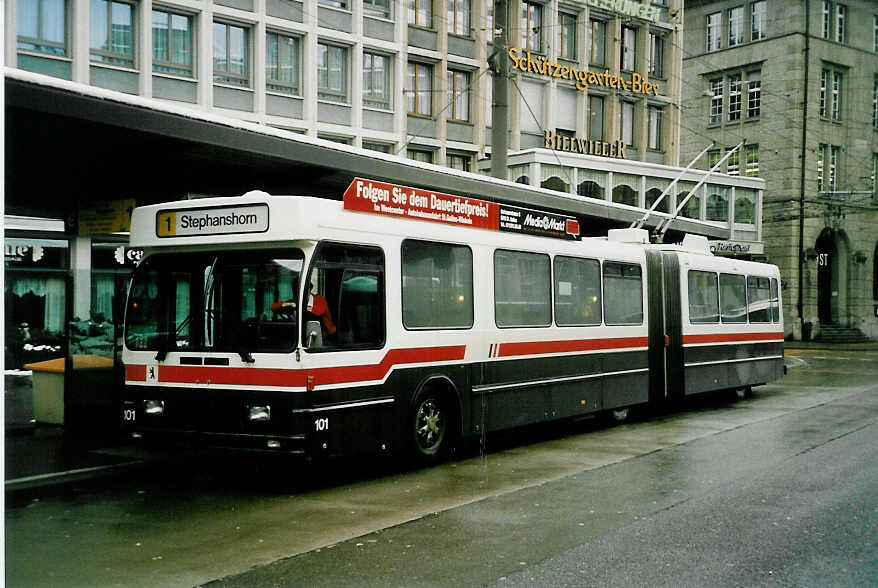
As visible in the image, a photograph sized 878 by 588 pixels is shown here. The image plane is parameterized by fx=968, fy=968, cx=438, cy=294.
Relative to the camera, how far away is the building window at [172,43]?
1112 inches

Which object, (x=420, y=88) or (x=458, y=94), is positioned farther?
(x=458, y=94)

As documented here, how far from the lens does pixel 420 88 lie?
35.8 m

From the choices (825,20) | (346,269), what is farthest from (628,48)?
(346,269)

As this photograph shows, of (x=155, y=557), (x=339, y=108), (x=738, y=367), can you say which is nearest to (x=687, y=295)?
(x=738, y=367)

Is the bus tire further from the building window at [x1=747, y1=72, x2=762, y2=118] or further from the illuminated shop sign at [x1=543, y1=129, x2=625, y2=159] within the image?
the building window at [x1=747, y1=72, x2=762, y2=118]

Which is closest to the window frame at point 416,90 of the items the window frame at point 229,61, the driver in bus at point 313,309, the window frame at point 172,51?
the window frame at point 229,61

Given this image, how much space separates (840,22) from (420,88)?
95.3 feet

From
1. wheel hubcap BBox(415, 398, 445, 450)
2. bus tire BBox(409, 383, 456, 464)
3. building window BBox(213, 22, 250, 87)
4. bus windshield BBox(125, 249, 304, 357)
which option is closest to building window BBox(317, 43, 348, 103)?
building window BBox(213, 22, 250, 87)

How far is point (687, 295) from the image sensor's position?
17.2 metres

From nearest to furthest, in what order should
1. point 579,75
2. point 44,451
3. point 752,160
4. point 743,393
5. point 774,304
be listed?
point 44,451
point 743,393
point 774,304
point 579,75
point 752,160

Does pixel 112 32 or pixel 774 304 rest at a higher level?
pixel 112 32

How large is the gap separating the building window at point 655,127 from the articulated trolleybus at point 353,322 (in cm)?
3365

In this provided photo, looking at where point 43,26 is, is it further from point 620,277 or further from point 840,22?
point 840,22

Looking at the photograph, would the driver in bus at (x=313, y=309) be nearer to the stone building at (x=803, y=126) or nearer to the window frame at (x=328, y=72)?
the window frame at (x=328, y=72)
